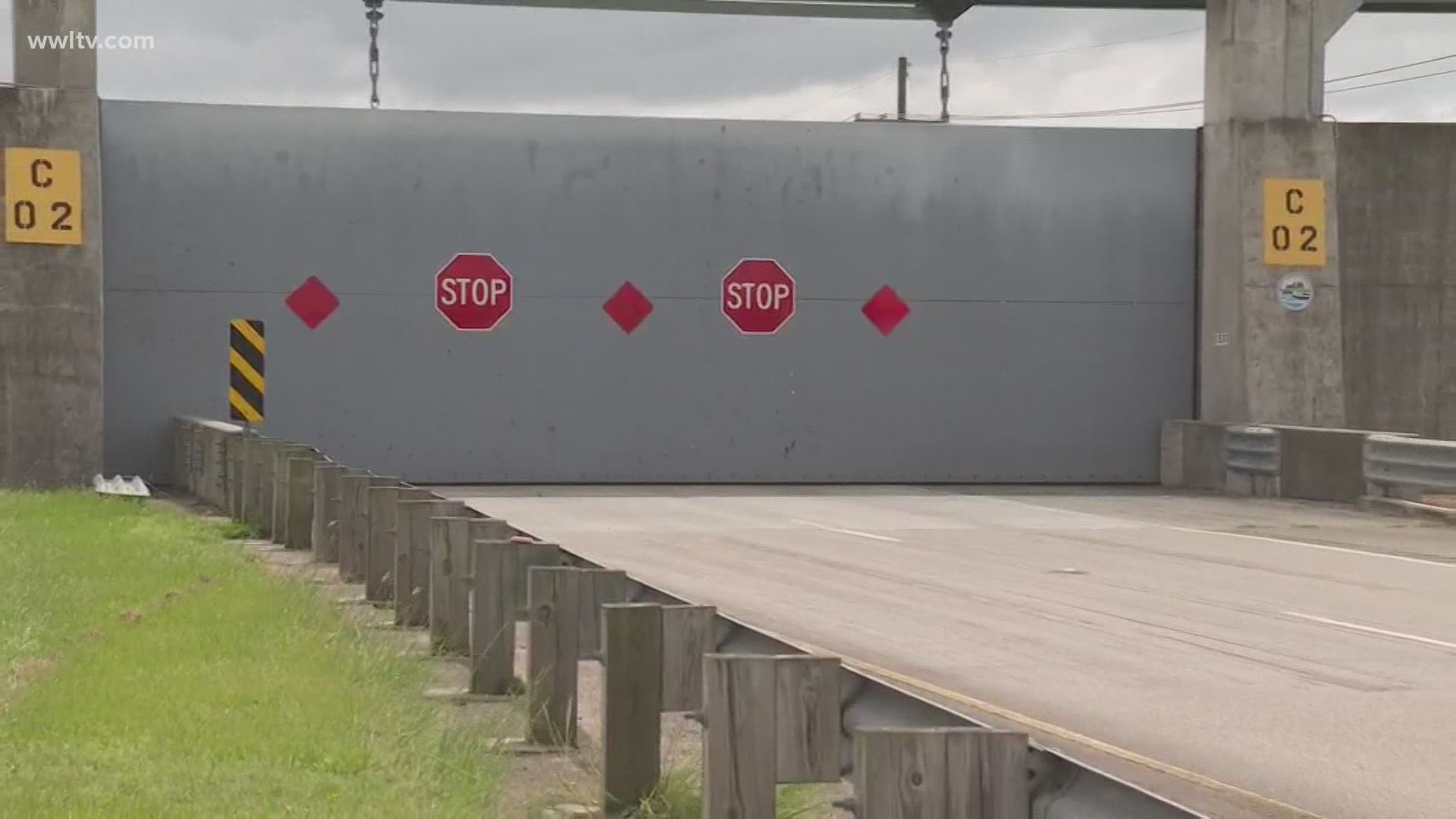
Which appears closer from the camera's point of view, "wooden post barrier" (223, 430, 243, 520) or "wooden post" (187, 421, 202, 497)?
"wooden post barrier" (223, 430, 243, 520)

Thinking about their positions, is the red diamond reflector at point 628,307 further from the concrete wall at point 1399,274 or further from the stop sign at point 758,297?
the concrete wall at point 1399,274

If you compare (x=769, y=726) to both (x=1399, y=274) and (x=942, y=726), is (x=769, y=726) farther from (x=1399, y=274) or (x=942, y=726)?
(x=1399, y=274)

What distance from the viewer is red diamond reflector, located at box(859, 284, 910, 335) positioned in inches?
1248

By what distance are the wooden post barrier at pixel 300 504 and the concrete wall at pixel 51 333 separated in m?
10.2

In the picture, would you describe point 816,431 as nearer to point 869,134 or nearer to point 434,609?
point 869,134

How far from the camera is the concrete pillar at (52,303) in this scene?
91.1 ft

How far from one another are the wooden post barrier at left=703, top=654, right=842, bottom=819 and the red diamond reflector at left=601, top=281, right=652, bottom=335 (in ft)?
82.3

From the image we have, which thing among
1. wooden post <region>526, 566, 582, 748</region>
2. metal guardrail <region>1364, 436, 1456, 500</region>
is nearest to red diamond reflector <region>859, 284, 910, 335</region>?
metal guardrail <region>1364, 436, 1456, 500</region>

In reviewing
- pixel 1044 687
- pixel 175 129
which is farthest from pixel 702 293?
pixel 1044 687

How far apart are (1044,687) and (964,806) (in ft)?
19.7

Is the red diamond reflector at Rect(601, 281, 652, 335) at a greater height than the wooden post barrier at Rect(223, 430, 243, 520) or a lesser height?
greater

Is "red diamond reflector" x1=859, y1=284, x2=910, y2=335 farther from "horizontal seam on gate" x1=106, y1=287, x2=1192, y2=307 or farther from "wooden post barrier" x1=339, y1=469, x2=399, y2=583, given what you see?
"wooden post barrier" x1=339, y1=469, x2=399, y2=583

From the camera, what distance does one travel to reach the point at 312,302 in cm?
3027

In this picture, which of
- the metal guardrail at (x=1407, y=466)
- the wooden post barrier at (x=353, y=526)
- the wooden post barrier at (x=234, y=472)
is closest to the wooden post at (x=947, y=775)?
the wooden post barrier at (x=353, y=526)
